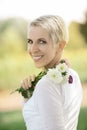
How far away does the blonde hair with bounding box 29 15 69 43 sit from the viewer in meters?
1.64

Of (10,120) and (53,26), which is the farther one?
(10,120)

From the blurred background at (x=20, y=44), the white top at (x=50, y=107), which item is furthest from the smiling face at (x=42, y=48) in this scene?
the blurred background at (x=20, y=44)

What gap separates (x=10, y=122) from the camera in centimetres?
381

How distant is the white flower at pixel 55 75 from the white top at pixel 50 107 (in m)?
0.02

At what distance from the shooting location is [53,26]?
164 centimetres

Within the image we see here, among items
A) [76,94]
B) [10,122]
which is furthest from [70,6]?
[76,94]

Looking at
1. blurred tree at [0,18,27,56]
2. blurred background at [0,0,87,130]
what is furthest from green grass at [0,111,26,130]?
blurred tree at [0,18,27,56]

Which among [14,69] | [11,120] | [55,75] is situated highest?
[55,75]

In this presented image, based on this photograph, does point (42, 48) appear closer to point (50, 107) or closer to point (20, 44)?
point (50, 107)

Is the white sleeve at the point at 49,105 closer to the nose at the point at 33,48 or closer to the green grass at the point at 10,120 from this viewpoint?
the nose at the point at 33,48

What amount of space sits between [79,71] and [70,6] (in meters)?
0.65

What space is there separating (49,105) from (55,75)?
4.8 inches

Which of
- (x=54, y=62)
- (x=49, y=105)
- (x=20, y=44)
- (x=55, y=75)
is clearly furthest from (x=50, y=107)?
(x=20, y=44)

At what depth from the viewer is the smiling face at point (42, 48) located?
166 centimetres
